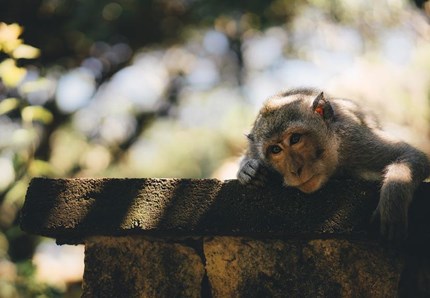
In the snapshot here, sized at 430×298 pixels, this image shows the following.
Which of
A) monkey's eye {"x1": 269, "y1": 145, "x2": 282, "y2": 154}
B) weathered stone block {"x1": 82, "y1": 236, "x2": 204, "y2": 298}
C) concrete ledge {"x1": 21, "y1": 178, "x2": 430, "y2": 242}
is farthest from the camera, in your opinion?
monkey's eye {"x1": 269, "y1": 145, "x2": 282, "y2": 154}

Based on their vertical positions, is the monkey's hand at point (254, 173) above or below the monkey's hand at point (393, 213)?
below

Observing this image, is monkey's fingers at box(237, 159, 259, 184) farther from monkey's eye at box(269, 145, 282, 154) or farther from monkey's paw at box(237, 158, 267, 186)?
monkey's eye at box(269, 145, 282, 154)

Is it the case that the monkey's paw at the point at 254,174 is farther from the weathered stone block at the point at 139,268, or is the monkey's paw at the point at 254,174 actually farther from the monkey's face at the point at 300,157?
the weathered stone block at the point at 139,268

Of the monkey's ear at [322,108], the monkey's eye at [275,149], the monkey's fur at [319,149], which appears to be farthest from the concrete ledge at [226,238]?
the monkey's ear at [322,108]

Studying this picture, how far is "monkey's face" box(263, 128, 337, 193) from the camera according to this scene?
100 inches

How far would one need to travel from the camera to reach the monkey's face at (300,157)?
255cm

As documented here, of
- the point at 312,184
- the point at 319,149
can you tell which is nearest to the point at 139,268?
the point at 312,184

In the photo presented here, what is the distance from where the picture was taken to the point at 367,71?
303 inches

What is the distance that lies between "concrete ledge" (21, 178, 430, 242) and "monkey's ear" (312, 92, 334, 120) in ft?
2.34

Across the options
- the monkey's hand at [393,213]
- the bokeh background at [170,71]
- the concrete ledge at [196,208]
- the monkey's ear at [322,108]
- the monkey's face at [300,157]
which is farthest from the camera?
the bokeh background at [170,71]

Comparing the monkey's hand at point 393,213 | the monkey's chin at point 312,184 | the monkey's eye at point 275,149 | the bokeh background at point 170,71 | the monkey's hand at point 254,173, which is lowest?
the bokeh background at point 170,71

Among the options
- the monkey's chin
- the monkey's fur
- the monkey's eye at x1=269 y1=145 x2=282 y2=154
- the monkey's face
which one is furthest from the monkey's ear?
the monkey's chin

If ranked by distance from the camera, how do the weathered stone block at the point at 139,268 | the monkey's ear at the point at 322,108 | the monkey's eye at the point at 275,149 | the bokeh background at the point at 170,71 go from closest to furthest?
the weathered stone block at the point at 139,268, the monkey's eye at the point at 275,149, the monkey's ear at the point at 322,108, the bokeh background at the point at 170,71

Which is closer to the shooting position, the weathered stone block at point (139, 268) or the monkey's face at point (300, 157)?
the weathered stone block at point (139, 268)
